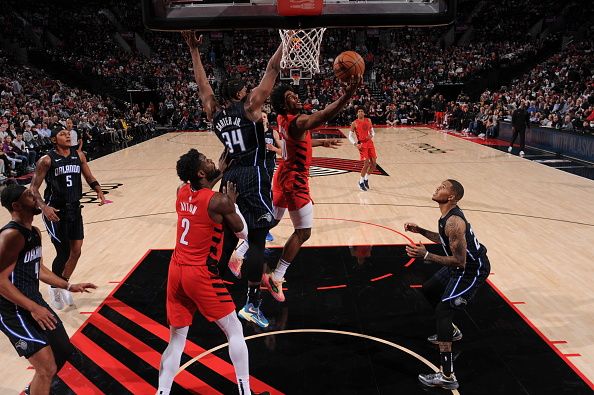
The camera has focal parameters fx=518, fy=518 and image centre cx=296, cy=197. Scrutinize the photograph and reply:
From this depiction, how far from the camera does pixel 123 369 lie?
4160mm

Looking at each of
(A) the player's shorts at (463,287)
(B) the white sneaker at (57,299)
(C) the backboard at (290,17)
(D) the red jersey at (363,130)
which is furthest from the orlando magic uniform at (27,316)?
(D) the red jersey at (363,130)

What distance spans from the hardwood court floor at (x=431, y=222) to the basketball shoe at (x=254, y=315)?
A: 536 mm

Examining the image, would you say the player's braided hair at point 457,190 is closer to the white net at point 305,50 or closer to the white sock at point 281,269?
the white sock at point 281,269

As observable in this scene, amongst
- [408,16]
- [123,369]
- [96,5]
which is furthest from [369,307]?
[96,5]

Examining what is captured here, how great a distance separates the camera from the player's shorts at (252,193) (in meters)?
4.57

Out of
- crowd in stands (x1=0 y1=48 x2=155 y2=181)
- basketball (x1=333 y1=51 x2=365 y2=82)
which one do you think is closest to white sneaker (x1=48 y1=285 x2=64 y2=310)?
basketball (x1=333 y1=51 x2=365 y2=82)

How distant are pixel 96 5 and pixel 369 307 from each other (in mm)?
33874

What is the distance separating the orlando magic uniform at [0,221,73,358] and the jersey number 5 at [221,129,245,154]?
1.72m

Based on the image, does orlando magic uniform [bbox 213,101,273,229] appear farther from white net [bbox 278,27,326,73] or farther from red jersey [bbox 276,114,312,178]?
white net [bbox 278,27,326,73]

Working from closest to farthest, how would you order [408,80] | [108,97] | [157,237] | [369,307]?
[369,307], [157,237], [108,97], [408,80]

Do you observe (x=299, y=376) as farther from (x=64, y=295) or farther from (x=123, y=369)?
(x=64, y=295)

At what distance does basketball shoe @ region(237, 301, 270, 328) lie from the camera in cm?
482

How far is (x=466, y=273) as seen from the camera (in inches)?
156

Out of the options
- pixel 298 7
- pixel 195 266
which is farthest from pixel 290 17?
pixel 195 266
